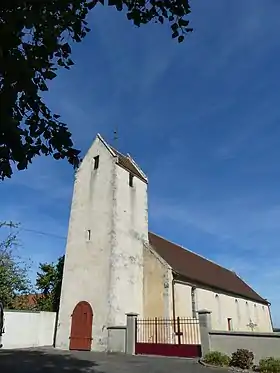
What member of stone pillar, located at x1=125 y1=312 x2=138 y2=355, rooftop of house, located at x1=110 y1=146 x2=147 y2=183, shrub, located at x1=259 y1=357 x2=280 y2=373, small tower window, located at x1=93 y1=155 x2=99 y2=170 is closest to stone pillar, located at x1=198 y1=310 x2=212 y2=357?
shrub, located at x1=259 y1=357 x2=280 y2=373

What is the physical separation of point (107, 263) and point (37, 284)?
32.0 ft

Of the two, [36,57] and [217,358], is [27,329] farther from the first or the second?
[36,57]

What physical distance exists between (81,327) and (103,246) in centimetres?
498

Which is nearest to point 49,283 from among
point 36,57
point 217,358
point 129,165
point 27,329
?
point 27,329

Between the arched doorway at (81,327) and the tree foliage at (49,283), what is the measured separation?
6046 mm

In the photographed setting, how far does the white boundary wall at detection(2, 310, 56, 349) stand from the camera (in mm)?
20998

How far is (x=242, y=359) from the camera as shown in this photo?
518 inches

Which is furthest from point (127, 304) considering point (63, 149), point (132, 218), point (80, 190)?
point (63, 149)

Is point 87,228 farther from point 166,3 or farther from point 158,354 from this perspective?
point 166,3

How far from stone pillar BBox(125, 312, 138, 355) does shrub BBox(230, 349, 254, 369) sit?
21.6 feet

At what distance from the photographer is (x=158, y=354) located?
17.8 metres

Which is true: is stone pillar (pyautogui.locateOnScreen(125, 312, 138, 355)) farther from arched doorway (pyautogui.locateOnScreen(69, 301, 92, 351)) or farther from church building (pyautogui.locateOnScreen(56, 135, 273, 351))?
arched doorway (pyautogui.locateOnScreen(69, 301, 92, 351))

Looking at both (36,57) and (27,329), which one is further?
(27,329)

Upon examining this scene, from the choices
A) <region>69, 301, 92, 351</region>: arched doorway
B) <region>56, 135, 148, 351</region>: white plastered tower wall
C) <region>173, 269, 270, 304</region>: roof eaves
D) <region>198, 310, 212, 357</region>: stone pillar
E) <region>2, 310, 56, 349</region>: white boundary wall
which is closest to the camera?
<region>198, 310, 212, 357</region>: stone pillar
